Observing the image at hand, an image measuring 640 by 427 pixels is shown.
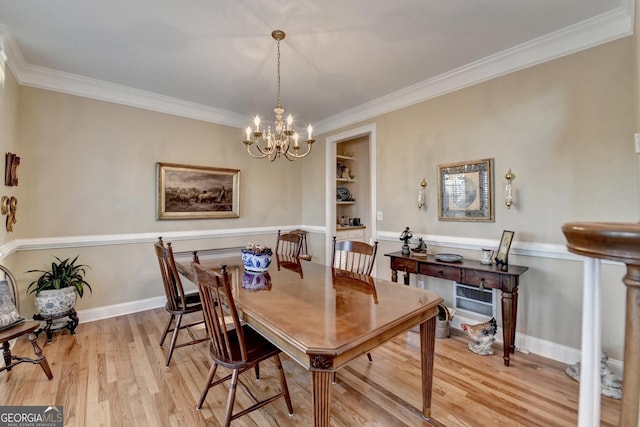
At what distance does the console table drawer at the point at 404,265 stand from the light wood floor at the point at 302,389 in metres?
0.71

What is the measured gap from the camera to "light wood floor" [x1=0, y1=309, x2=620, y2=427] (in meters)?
1.76

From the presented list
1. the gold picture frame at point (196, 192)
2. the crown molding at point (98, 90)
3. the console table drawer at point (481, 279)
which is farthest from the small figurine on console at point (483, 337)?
the crown molding at point (98, 90)

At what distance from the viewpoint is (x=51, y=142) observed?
301cm

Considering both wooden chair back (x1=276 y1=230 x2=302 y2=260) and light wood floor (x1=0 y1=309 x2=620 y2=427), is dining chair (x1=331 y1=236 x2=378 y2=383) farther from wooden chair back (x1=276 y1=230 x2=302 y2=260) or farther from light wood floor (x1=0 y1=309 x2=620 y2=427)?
wooden chair back (x1=276 y1=230 x2=302 y2=260)

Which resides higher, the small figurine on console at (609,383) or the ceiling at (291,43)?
the ceiling at (291,43)

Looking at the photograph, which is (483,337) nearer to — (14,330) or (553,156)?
(553,156)

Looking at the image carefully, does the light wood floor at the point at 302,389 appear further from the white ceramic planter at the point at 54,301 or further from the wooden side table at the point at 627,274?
the wooden side table at the point at 627,274

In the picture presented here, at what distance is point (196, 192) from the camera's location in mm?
3908

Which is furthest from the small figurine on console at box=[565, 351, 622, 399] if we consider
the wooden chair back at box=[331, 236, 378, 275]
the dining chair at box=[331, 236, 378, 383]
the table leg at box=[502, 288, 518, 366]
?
the wooden chair back at box=[331, 236, 378, 275]

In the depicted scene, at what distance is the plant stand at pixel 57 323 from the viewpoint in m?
2.69

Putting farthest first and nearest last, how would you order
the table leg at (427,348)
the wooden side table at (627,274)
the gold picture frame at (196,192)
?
the gold picture frame at (196,192) → the table leg at (427,348) → the wooden side table at (627,274)

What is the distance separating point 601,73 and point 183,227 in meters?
4.50

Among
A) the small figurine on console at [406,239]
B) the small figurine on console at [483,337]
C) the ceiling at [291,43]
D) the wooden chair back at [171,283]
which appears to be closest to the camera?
the ceiling at [291,43]

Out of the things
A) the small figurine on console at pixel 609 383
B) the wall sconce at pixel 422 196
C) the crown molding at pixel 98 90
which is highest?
the crown molding at pixel 98 90
